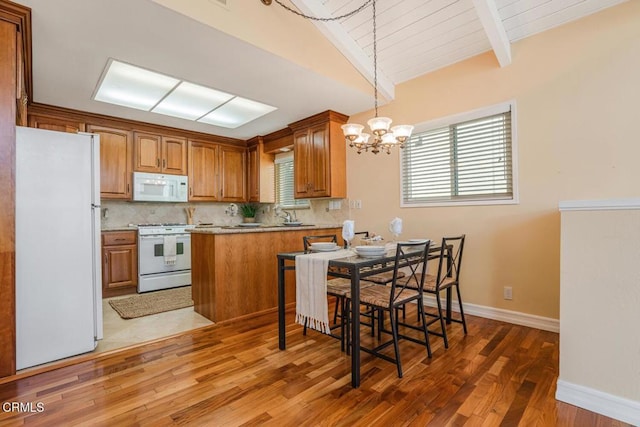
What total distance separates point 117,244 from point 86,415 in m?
3.02

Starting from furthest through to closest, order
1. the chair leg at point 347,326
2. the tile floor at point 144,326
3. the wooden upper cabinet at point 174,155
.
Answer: the wooden upper cabinet at point 174,155 → the tile floor at point 144,326 → the chair leg at point 347,326

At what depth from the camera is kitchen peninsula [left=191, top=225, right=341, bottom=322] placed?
3.06m

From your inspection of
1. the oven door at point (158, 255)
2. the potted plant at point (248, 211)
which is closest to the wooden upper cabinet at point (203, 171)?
the potted plant at point (248, 211)

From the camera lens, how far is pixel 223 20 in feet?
7.50

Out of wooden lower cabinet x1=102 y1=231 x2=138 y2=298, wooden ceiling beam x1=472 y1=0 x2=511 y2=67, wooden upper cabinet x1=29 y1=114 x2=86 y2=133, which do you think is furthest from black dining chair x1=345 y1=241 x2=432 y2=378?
wooden upper cabinet x1=29 y1=114 x2=86 y2=133

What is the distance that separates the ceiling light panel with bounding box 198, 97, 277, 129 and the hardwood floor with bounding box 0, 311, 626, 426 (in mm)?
2857

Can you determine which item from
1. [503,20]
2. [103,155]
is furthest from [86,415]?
[503,20]

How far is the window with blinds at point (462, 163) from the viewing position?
9.76ft

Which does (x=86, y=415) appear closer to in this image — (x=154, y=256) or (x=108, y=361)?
(x=108, y=361)

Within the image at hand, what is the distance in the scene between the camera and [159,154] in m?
4.70

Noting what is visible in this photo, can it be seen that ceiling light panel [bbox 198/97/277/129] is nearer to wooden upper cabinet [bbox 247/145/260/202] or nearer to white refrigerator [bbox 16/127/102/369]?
wooden upper cabinet [bbox 247/145/260/202]

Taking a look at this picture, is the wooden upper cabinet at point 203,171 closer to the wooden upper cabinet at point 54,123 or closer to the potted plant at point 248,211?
the potted plant at point 248,211

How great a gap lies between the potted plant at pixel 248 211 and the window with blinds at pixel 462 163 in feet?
11.0

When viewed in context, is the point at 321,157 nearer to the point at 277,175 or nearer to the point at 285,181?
the point at 285,181
